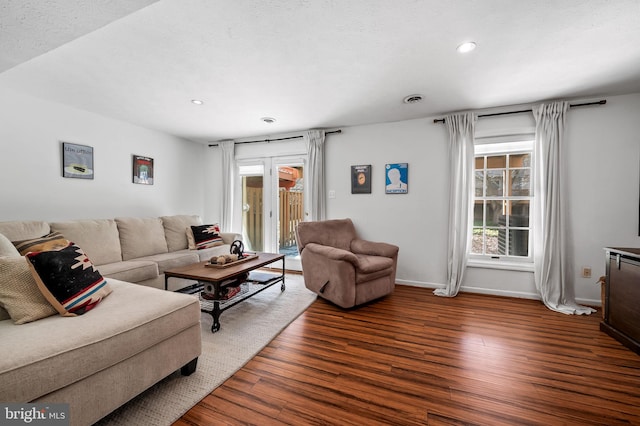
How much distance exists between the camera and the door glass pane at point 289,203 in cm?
438

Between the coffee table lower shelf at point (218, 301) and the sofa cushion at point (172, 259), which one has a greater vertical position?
the sofa cushion at point (172, 259)

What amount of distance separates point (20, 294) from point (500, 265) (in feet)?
14.0

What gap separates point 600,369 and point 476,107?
109 inches

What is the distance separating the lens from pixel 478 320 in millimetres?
2479

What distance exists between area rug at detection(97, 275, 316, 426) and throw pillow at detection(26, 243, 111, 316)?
0.62 meters

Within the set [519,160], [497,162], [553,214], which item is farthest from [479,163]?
[553,214]

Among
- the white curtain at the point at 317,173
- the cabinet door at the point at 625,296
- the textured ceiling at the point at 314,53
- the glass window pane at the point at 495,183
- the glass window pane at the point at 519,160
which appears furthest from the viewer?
the white curtain at the point at 317,173

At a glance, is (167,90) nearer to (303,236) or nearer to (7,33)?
(7,33)

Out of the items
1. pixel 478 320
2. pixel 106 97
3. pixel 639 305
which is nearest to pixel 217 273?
pixel 106 97

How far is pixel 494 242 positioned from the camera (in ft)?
11.0

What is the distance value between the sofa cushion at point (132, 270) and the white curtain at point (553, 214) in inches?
175

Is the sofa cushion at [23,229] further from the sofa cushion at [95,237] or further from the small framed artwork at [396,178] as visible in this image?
the small framed artwork at [396,178]

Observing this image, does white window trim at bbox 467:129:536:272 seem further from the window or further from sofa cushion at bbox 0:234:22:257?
sofa cushion at bbox 0:234:22:257

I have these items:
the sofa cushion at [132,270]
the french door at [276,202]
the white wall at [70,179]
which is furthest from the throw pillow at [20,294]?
the french door at [276,202]
